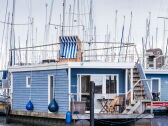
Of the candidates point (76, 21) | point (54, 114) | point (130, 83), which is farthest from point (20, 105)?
point (76, 21)

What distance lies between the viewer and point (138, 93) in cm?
2891

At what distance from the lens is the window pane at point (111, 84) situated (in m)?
28.4

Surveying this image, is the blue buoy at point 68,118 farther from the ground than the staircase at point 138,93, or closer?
closer

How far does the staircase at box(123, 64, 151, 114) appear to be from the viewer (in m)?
27.1

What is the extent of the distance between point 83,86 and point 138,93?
3.37 metres

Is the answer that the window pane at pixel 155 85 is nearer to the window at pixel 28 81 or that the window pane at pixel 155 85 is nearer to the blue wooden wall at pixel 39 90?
the window at pixel 28 81

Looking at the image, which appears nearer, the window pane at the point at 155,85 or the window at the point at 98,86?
the window at the point at 98,86

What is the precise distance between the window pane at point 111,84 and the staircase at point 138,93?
3.04 feet

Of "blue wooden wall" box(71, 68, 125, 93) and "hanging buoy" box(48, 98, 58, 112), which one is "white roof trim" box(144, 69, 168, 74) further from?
"hanging buoy" box(48, 98, 58, 112)

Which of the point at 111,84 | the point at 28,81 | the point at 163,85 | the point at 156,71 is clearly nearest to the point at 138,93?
the point at 111,84

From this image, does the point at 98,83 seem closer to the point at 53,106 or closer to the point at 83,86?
the point at 83,86

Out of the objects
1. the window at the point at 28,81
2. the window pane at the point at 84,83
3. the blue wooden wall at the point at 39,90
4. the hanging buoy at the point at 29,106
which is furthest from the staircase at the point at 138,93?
the window at the point at 28,81

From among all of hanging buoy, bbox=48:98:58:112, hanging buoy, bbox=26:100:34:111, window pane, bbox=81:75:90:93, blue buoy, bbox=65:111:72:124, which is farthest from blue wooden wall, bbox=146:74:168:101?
blue buoy, bbox=65:111:72:124

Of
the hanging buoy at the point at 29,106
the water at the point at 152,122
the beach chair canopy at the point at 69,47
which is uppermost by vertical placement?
the beach chair canopy at the point at 69,47
